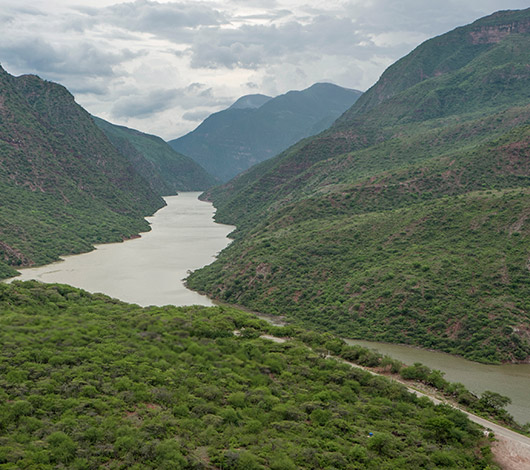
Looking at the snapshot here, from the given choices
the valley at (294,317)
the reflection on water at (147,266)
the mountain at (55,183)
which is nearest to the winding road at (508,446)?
the valley at (294,317)

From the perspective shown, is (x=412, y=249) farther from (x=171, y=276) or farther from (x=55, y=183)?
(x=55, y=183)

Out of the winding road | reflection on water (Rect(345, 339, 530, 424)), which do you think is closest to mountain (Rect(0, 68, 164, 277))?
reflection on water (Rect(345, 339, 530, 424))

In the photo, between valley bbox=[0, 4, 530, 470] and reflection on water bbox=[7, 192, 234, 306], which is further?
reflection on water bbox=[7, 192, 234, 306]

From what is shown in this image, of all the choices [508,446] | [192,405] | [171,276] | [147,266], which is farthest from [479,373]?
[147,266]

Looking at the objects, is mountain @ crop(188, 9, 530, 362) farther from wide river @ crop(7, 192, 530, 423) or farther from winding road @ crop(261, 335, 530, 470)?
winding road @ crop(261, 335, 530, 470)

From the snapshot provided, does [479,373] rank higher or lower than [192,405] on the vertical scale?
lower

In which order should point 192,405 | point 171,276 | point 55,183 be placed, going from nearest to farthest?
1. point 192,405
2. point 171,276
3. point 55,183

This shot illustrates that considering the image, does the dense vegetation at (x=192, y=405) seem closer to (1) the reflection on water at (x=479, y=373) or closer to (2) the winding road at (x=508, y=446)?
(2) the winding road at (x=508, y=446)
